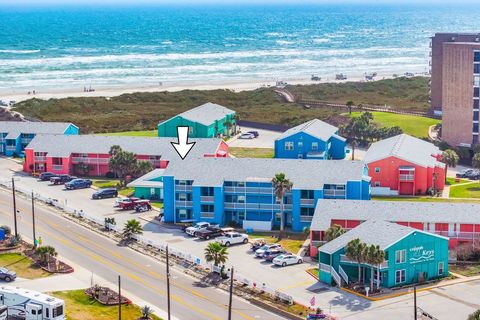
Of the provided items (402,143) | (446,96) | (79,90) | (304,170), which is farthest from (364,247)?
(79,90)

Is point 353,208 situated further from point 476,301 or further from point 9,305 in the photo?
point 9,305

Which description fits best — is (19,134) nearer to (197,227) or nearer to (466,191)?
(197,227)

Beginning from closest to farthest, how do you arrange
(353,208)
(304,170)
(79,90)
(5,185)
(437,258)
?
(437,258) < (353,208) < (304,170) < (5,185) < (79,90)

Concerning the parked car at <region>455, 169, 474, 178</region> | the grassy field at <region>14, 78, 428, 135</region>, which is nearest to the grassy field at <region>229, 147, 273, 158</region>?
the grassy field at <region>14, 78, 428, 135</region>

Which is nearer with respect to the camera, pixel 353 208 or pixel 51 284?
pixel 51 284

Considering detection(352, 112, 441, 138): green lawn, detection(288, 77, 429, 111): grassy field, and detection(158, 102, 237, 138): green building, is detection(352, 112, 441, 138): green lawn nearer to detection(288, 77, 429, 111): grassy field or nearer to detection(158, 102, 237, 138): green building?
detection(288, 77, 429, 111): grassy field

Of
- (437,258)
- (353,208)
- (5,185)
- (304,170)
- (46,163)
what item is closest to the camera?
(437,258)

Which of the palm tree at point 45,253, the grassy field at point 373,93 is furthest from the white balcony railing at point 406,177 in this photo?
the grassy field at point 373,93

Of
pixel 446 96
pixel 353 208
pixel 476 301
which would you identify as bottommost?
pixel 476 301
